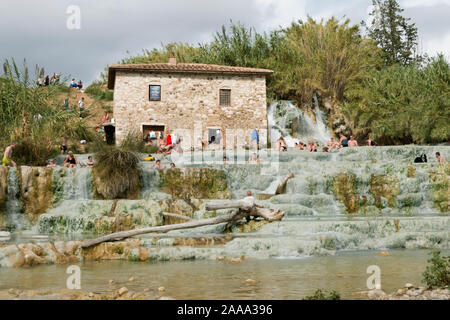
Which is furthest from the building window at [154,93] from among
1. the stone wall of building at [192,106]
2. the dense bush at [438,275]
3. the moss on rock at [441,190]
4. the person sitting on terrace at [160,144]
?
the dense bush at [438,275]

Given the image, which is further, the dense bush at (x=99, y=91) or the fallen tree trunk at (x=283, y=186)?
the dense bush at (x=99, y=91)

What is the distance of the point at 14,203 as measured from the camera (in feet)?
51.1

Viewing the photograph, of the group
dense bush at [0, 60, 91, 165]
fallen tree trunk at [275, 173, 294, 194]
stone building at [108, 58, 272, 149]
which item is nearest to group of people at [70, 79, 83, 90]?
stone building at [108, 58, 272, 149]

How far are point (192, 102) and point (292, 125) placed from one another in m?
6.30

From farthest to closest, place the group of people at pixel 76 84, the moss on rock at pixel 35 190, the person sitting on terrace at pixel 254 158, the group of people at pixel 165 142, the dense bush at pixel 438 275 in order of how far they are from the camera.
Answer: the group of people at pixel 76 84 < the group of people at pixel 165 142 < the person sitting on terrace at pixel 254 158 < the moss on rock at pixel 35 190 < the dense bush at pixel 438 275

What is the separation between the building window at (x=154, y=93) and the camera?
1096 inches

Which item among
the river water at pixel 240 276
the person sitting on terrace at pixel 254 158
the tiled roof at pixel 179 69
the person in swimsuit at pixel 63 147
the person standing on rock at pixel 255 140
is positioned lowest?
the river water at pixel 240 276

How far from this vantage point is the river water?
6.30 meters

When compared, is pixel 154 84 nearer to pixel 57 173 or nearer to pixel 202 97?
pixel 202 97

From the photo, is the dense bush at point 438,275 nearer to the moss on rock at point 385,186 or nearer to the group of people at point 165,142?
the moss on rock at point 385,186

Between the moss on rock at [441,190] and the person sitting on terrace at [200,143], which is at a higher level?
the person sitting on terrace at [200,143]

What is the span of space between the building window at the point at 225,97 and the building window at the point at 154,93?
3439 mm

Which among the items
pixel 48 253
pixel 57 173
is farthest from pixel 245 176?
pixel 48 253

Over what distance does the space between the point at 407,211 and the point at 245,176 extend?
5571mm
